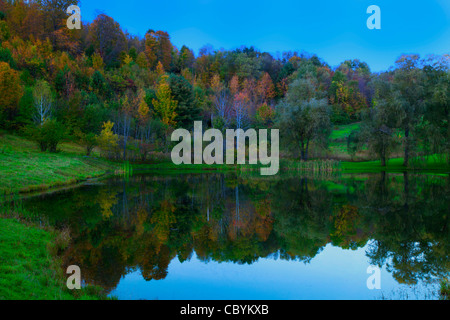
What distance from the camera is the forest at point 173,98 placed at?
34.6 meters

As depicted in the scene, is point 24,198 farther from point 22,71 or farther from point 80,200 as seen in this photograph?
point 22,71

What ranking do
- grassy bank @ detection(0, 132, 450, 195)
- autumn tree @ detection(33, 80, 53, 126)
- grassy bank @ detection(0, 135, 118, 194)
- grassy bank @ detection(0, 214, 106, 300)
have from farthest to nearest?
autumn tree @ detection(33, 80, 53, 126) < grassy bank @ detection(0, 132, 450, 195) < grassy bank @ detection(0, 135, 118, 194) < grassy bank @ detection(0, 214, 106, 300)

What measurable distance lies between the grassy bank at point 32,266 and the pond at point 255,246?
1.35ft

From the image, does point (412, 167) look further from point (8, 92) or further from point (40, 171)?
point (8, 92)

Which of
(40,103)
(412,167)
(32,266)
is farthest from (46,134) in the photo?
(412,167)

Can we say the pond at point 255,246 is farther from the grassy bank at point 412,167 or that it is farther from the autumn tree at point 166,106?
the autumn tree at point 166,106

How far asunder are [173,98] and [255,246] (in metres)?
48.5

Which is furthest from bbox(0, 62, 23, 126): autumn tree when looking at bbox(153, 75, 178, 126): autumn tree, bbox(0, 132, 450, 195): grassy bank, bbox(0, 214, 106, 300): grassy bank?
bbox(0, 214, 106, 300): grassy bank

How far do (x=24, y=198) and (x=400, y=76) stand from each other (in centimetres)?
3740

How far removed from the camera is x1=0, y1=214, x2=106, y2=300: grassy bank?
16.1ft

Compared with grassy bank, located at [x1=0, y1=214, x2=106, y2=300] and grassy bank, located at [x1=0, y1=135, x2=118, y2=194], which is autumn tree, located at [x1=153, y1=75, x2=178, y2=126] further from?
grassy bank, located at [x1=0, y1=214, x2=106, y2=300]

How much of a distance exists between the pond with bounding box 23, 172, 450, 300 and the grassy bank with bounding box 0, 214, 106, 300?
0.41 metres

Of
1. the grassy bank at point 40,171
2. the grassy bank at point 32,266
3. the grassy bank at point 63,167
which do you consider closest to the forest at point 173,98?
the grassy bank at point 63,167
